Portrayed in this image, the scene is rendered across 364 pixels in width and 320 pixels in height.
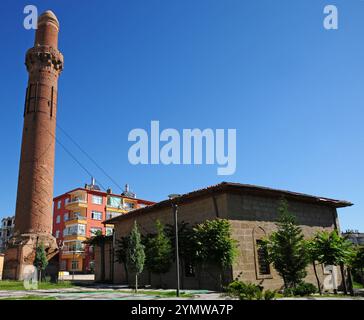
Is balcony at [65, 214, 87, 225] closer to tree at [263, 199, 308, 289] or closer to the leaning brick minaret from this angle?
the leaning brick minaret

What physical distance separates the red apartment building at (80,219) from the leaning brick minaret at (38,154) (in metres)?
19.8

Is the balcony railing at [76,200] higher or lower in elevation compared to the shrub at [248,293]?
higher

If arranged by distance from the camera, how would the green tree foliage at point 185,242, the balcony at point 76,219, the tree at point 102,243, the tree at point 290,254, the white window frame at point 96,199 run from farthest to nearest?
1. the white window frame at point 96,199
2. the balcony at point 76,219
3. the tree at point 102,243
4. the green tree foliage at point 185,242
5. the tree at point 290,254

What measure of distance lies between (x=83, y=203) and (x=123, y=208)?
925cm

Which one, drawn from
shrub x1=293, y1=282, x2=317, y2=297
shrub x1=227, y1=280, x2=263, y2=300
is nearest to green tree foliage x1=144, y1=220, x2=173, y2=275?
shrub x1=227, y1=280, x2=263, y2=300

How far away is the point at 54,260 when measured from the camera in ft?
105

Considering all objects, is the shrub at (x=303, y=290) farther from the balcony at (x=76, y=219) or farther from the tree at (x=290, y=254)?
the balcony at (x=76, y=219)

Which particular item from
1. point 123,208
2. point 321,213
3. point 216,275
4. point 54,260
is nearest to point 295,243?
point 216,275

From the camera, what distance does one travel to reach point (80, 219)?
54.8 metres

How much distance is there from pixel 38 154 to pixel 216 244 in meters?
21.3

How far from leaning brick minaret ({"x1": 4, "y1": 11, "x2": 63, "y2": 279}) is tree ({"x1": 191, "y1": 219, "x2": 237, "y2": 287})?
17.5m

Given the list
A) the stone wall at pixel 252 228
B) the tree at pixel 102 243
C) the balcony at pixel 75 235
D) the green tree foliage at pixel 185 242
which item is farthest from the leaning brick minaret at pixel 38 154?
the balcony at pixel 75 235

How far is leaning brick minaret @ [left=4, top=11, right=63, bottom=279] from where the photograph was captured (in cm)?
3070

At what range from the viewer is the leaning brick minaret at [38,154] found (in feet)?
101
